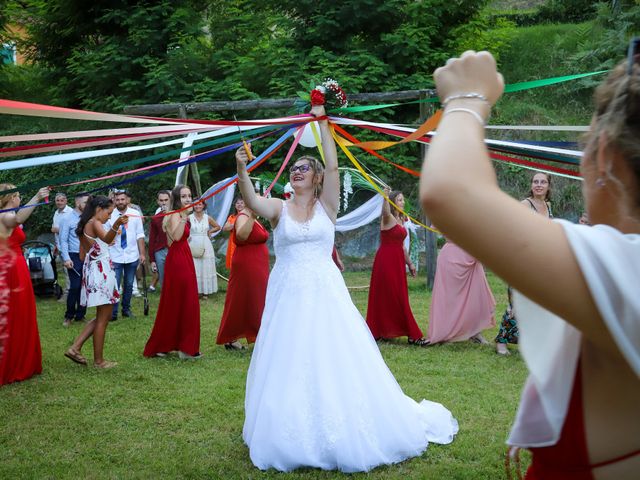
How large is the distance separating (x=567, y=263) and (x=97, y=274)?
7.57 metres

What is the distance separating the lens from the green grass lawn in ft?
16.2

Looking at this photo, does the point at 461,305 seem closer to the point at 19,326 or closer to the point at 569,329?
the point at 19,326

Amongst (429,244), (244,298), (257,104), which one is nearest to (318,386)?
(244,298)

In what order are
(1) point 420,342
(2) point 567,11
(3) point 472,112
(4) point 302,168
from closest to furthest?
(3) point 472,112 < (4) point 302,168 < (1) point 420,342 < (2) point 567,11

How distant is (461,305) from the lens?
888 centimetres

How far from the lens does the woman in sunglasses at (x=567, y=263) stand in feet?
3.41

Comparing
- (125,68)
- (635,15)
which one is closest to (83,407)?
(125,68)

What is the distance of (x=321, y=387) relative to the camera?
4766 mm

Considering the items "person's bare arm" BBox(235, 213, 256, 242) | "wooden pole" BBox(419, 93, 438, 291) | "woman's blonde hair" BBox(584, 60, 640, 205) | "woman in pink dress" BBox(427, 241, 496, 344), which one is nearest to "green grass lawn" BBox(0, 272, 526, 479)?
"woman in pink dress" BBox(427, 241, 496, 344)

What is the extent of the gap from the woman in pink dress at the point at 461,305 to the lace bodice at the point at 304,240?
3.86 meters

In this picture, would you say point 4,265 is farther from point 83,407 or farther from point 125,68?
point 125,68

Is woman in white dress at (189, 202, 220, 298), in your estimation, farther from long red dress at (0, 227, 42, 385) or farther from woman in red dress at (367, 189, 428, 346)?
long red dress at (0, 227, 42, 385)

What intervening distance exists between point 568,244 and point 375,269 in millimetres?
8507

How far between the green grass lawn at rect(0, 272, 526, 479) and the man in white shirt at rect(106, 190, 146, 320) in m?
1.93
